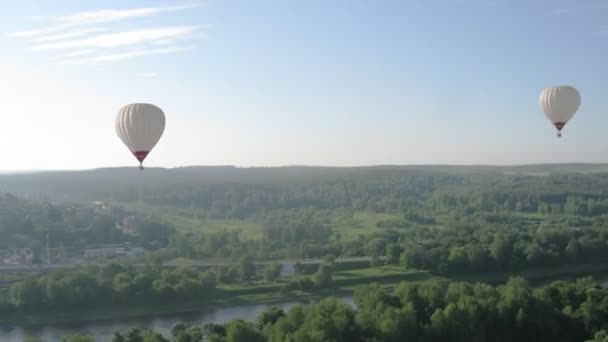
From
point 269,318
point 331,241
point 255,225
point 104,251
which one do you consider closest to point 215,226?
point 255,225

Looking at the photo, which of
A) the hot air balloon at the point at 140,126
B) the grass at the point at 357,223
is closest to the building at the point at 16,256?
the grass at the point at 357,223

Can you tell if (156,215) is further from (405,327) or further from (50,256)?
(405,327)

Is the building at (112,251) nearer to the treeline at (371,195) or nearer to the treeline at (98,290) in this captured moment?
the treeline at (98,290)

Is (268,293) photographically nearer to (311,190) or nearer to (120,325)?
(120,325)

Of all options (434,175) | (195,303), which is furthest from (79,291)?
(434,175)

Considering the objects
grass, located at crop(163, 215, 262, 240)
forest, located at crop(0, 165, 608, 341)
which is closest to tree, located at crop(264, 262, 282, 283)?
forest, located at crop(0, 165, 608, 341)

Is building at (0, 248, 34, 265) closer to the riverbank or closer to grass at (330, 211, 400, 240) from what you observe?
the riverbank
